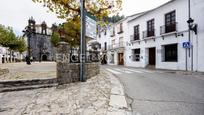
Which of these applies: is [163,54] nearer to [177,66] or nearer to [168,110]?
[177,66]

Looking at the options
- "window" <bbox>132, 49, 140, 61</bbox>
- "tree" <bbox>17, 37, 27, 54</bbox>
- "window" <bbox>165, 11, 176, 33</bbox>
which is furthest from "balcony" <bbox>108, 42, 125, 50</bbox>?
"tree" <bbox>17, 37, 27, 54</bbox>

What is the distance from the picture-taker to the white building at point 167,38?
Result: 1423cm

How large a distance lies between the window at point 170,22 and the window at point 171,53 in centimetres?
161

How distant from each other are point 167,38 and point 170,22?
5.24 feet

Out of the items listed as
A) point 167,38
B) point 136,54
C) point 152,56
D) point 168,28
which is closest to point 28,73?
point 167,38

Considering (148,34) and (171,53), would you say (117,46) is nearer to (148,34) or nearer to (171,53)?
(148,34)

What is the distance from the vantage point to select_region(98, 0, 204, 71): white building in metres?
14.2

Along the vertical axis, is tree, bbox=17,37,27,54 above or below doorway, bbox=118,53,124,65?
above

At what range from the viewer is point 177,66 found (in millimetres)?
16078

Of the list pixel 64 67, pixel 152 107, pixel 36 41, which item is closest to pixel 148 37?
pixel 64 67

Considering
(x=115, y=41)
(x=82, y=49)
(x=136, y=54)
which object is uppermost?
(x=115, y=41)

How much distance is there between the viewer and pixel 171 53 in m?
17.4

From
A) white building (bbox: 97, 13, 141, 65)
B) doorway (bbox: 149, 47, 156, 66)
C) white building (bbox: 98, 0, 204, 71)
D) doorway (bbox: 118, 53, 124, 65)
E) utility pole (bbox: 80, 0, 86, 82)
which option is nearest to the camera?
utility pole (bbox: 80, 0, 86, 82)

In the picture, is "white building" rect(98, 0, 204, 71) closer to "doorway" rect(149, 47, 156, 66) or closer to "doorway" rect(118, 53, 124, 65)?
"doorway" rect(149, 47, 156, 66)
